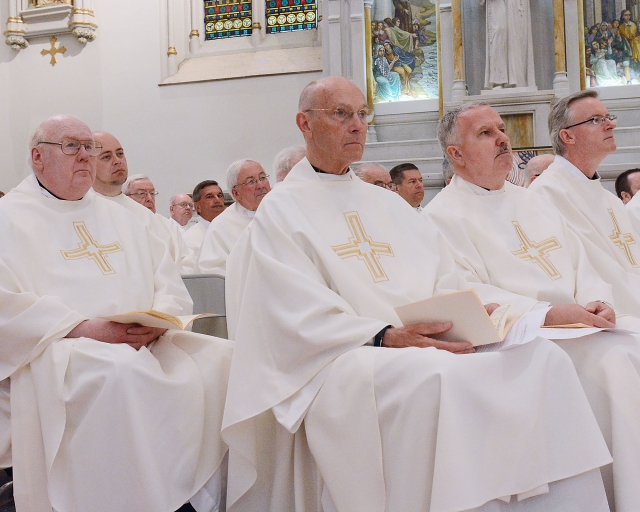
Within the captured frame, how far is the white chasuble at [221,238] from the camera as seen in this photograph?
19.9 ft

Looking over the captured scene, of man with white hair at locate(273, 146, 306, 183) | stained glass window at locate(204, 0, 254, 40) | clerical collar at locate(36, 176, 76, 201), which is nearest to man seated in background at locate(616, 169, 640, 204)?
man with white hair at locate(273, 146, 306, 183)

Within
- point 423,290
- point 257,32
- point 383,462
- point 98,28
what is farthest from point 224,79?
point 383,462

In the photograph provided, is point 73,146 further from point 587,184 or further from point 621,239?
point 621,239

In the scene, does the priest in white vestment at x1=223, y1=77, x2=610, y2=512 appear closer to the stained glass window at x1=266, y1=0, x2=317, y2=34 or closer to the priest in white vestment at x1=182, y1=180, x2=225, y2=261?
the priest in white vestment at x1=182, y1=180, x2=225, y2=261

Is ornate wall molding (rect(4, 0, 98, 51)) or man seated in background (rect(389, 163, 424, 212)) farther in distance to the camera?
ornate wall molding (rect(4, 0, 98, 51))

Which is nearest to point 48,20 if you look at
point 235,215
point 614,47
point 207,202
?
point 207,202

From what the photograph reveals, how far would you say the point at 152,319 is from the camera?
3.18 m

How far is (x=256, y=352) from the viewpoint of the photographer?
10.3 feet

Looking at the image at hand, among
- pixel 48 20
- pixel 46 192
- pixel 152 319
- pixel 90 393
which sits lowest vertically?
pixel 90 393

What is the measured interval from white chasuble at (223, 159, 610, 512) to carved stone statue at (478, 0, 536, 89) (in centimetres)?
592

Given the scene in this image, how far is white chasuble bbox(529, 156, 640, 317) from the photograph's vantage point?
165 inches

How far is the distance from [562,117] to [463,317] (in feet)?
7.29

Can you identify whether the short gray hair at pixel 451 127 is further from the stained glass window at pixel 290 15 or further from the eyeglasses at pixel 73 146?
the stained glass window at pixel 290 15

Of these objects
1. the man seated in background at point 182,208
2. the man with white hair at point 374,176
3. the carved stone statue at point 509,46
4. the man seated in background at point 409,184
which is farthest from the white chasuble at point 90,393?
the carved stone statue at point 509,46
